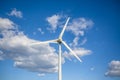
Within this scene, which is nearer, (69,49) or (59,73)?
(59,73)

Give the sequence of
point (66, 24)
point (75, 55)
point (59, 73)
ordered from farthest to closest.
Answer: point (66, 24) → point (75, 55) → point (59, 73)

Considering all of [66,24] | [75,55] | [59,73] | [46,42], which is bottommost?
[59,73]

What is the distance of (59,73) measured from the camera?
4128cm

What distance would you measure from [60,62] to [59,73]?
2324mm

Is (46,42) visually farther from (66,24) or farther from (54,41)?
(66,24)

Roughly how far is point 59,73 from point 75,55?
556 centimetres

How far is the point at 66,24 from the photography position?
49188 mm

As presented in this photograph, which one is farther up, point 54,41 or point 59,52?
point 54,41

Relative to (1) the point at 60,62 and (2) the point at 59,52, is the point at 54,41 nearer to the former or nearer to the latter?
(2) the point at 59,52

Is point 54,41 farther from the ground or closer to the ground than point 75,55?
farther from the ground

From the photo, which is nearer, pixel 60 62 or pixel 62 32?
pixel 60 62

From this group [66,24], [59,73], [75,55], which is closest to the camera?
[59,73]

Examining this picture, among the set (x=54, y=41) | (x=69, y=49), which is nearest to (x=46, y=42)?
(x=54, y=41)

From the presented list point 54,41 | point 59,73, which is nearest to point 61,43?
point 54,41
